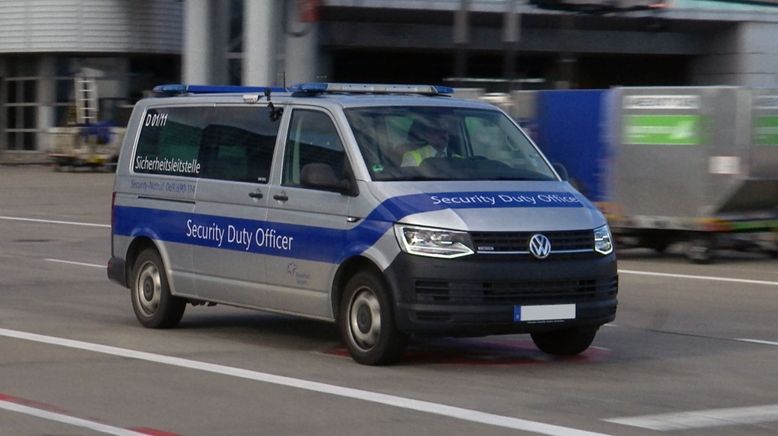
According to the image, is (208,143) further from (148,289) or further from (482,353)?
(482,353)

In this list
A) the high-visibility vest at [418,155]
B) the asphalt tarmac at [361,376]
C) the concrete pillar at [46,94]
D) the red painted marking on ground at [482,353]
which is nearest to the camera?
the asphalt tarmac at [361,376]

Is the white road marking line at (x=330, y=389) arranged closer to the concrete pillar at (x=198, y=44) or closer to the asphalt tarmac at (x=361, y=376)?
the asphalt tarmac at (x=361, y=376)

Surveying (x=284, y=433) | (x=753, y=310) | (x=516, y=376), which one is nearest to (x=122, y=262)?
(x=516, y=376)

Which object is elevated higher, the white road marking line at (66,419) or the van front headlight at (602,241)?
the van front headlight at (602,241)

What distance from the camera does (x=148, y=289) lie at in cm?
1209

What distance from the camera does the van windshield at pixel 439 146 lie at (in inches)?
395

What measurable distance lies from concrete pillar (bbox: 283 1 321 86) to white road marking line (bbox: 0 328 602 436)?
109ft

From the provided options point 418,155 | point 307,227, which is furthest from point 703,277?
point 307,227

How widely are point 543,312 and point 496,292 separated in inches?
15.0

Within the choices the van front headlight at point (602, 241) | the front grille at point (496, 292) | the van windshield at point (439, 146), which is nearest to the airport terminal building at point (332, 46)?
the van windshield at point (439, 146)

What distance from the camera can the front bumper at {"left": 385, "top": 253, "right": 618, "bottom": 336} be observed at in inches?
366

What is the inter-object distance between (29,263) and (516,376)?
10.9 metres

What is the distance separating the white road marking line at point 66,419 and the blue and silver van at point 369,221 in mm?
2397

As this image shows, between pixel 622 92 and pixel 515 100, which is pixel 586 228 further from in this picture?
pixel 515 100
